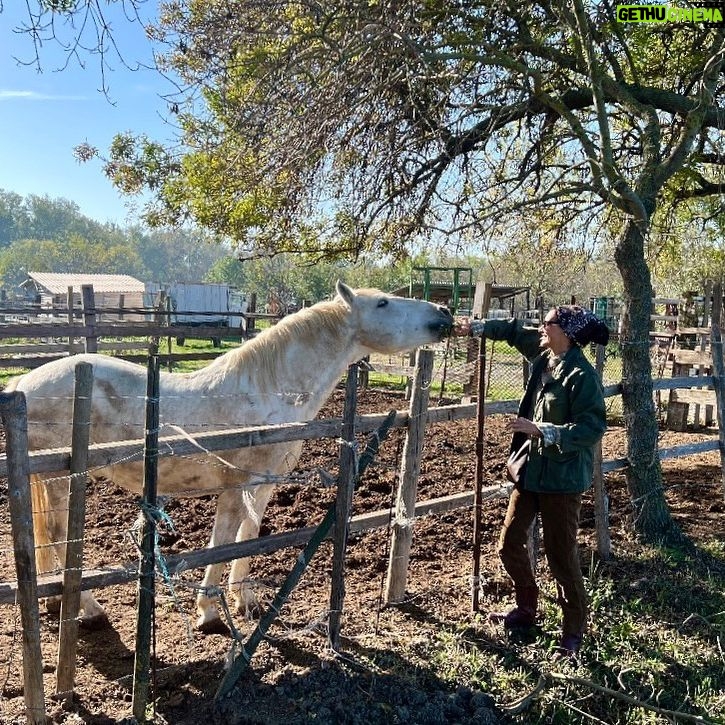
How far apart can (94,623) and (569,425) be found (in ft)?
10.8

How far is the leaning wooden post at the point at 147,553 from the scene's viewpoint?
8.98 ft

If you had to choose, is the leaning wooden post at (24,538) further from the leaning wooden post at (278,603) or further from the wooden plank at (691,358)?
the wooden plank at (691,358)

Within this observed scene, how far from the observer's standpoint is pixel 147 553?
2.84m

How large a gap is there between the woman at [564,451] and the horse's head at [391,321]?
3.86 feet

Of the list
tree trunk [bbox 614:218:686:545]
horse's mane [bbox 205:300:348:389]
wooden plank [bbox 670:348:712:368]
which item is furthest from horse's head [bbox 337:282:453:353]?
wooden plank [bbox 670:348:712:368]

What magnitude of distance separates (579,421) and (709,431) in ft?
30.8

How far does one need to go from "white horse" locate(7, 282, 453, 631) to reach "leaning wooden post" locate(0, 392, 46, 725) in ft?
4.06

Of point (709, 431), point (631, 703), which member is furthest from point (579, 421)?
point (709, 431)

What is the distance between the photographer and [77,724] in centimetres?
290

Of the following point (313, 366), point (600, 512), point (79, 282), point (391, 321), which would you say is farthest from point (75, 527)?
point (79, 282)

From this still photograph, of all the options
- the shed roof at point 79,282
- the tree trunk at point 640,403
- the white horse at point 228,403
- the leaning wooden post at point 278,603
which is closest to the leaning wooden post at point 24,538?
the leaning wooden post at point 278,603

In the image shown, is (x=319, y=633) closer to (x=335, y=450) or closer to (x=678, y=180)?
(x=335, y=450)

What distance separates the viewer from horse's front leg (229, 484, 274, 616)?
430cm

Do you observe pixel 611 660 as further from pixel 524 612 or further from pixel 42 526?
pixel 42 526
